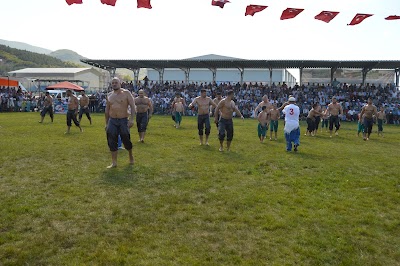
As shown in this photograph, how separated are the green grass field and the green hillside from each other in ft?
303

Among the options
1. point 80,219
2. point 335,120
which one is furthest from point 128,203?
point 335,120

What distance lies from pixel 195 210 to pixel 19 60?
107497 mm

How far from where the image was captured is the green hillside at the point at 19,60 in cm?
9369

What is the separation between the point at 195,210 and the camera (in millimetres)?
5457

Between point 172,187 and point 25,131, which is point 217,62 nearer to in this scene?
point 25,131

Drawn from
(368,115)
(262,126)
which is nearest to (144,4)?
(262,126)

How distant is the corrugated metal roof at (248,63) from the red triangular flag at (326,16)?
23.5m

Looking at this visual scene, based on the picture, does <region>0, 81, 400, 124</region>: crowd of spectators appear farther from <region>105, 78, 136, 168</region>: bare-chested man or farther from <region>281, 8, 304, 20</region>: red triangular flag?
<region>105, 78, 136, 168</region>: bare-chested man

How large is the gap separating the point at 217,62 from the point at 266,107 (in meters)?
22.4

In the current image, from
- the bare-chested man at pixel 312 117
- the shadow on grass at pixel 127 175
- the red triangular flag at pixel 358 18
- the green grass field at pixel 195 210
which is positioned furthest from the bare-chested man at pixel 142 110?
the bare-chested man at pixel 312 117

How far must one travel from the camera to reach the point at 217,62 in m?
35.9

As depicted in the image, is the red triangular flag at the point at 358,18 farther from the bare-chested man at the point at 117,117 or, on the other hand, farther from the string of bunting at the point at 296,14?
the bare-chested man at the point at 117,117

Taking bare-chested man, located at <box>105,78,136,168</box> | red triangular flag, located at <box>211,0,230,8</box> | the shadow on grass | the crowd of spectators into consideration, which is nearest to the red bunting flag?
red triangular flag, located at <box>211,0,230,8</box>

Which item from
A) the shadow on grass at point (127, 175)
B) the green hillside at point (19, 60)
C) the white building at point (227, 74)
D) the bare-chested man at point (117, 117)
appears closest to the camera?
the shadow on grass at point (127, 175)
